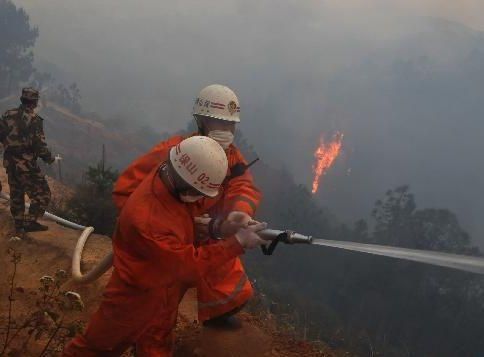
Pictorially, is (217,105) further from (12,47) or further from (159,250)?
(12,47)

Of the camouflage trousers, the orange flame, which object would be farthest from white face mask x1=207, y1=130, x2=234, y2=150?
the orange flame

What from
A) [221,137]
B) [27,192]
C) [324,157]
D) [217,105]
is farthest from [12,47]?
[221,137]

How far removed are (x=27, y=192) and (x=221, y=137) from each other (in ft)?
13.8

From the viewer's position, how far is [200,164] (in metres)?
3.10

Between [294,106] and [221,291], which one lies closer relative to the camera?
[221,291]

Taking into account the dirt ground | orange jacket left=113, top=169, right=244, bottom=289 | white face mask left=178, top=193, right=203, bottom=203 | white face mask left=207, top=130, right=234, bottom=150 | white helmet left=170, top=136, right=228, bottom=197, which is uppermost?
white face mask left=207, top=130, right=234, bottom=150

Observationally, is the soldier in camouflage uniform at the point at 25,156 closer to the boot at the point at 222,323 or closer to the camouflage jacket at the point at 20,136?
the camouflage jacket at the point at 20,136

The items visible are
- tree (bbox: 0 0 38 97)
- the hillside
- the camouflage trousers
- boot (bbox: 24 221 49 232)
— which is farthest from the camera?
the hillside

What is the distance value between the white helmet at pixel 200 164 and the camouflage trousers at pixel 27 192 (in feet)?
15.6

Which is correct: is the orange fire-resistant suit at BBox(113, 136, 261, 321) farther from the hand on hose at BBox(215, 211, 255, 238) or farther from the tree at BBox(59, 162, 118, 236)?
the tree at BBox(59, 162, 118, 236)

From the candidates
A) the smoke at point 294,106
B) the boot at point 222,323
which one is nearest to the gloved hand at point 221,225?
the boot at point 222,323

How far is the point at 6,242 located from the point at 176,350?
12.9ft

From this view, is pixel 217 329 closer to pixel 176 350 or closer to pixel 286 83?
pixel 176 350

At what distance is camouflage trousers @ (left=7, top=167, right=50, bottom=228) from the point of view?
7.05 meters
